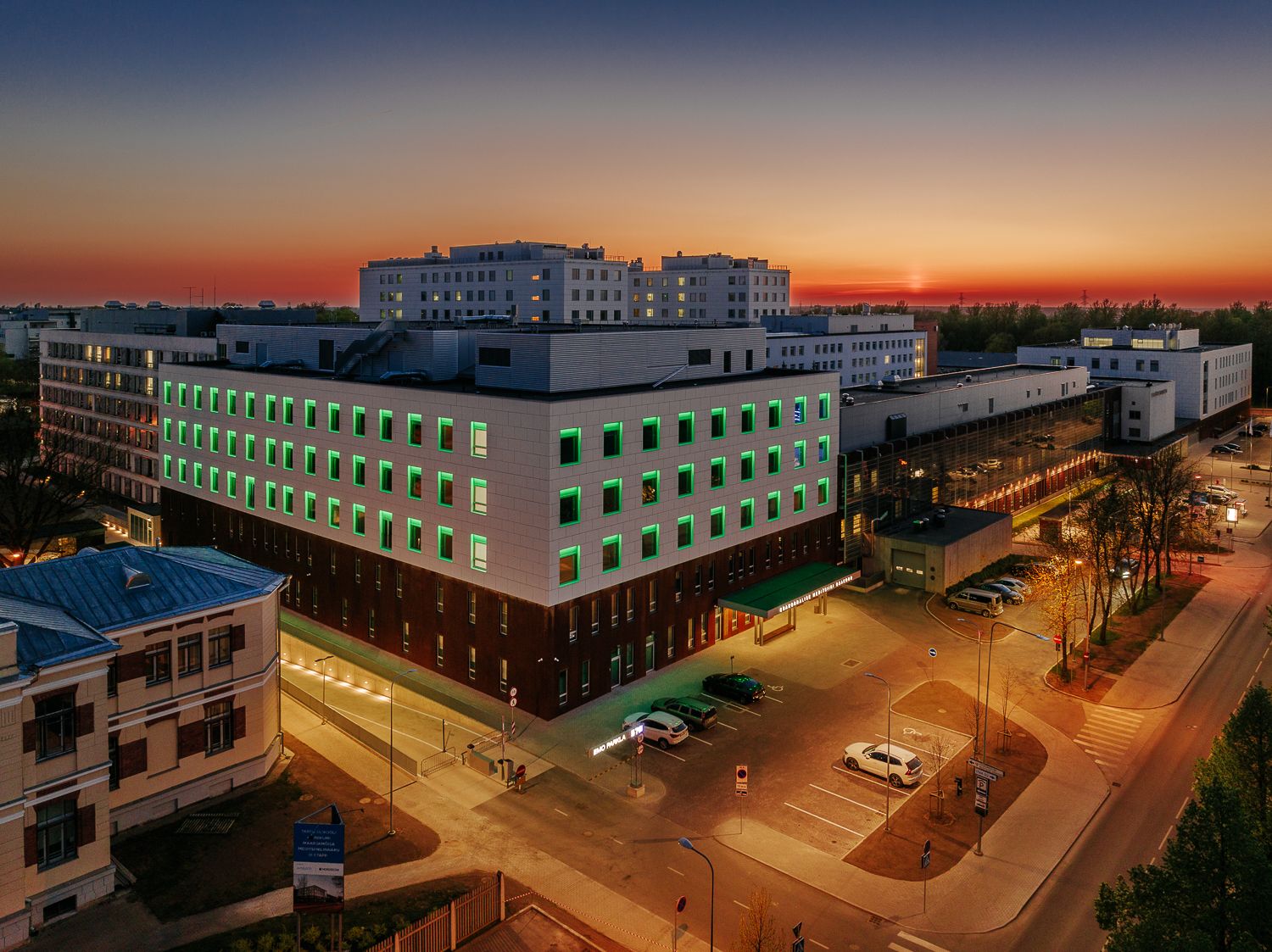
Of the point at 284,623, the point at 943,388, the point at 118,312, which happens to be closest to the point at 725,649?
the point at 284,623

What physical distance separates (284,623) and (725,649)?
105ft

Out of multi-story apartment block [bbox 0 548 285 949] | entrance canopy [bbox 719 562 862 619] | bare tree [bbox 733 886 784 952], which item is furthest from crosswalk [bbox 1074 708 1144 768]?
multi-story apartment block [bbox 0 548 285 949]

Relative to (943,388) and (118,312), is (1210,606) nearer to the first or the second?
(943,388)

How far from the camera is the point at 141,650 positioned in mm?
37406

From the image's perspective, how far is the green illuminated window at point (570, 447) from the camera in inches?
1938

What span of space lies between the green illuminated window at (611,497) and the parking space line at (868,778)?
18879 millimetres

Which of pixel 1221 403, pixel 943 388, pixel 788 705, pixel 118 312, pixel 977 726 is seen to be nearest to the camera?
pixel 977 726

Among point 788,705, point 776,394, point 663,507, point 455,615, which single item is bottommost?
point 788,705

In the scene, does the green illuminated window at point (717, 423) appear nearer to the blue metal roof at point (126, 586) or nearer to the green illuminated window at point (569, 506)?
the green illuminated window at point (569, 506)

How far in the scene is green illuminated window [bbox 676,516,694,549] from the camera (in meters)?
57.1

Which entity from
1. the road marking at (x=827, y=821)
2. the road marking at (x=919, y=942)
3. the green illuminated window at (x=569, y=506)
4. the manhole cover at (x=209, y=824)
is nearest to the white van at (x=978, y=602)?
the road marking at (x=827, y=821)

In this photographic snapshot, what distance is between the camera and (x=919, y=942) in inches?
1236

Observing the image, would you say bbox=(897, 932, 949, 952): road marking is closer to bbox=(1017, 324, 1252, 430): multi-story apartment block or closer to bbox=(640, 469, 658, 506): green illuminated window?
bbox=(640, 469, 658, 506): green illuminated window

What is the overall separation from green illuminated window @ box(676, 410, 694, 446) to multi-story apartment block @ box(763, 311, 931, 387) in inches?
3195
